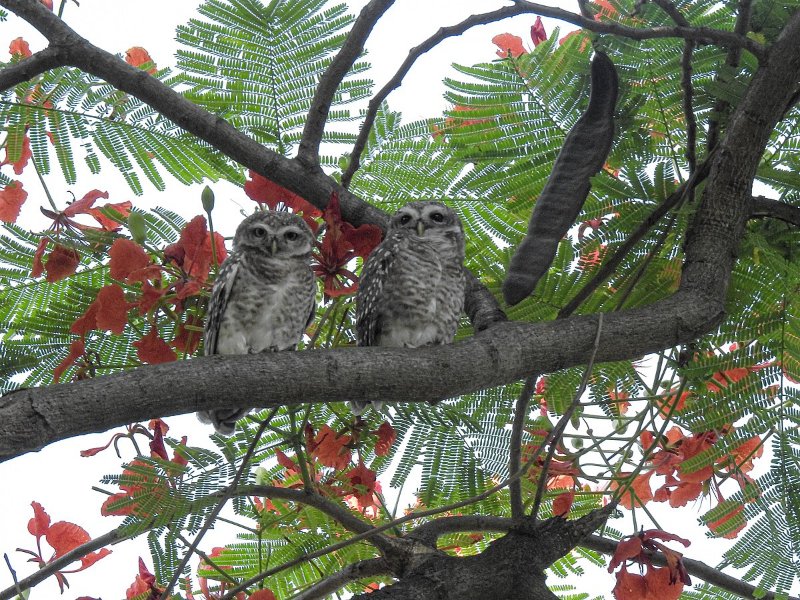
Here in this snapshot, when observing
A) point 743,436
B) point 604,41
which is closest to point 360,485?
point 743,436

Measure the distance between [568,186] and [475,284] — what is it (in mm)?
444

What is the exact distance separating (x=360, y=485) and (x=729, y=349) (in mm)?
1059

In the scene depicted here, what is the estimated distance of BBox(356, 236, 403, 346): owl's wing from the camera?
285cm

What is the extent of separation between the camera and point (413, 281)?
2.91m

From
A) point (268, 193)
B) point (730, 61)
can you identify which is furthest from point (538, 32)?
point (268, 193)

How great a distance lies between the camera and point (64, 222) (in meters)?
2.30

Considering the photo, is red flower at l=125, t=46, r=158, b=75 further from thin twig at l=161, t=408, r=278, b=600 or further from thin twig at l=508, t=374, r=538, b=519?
thin twig at l=508, t=374, r=538, b=519

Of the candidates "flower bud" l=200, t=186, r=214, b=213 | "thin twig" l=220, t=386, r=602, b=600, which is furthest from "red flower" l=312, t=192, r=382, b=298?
"thin twig" l=220, t=386, r=602, b=600

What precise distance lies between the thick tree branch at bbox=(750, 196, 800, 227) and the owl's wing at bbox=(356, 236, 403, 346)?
103 cm

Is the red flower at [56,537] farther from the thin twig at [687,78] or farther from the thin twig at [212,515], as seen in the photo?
the thin twig at [687,78]

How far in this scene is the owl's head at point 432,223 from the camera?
9.41 ft

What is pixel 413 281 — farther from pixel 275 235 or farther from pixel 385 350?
pixel 385 350

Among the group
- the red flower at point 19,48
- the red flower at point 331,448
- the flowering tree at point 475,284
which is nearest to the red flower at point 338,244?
the flowering tree at point 475,284

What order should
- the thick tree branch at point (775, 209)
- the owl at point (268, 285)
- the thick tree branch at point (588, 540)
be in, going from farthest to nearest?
1. the owl at point (268, 285)
2. the thick tree branch at point (775, 209)
3. the thick tree branch at point (588, 540)
